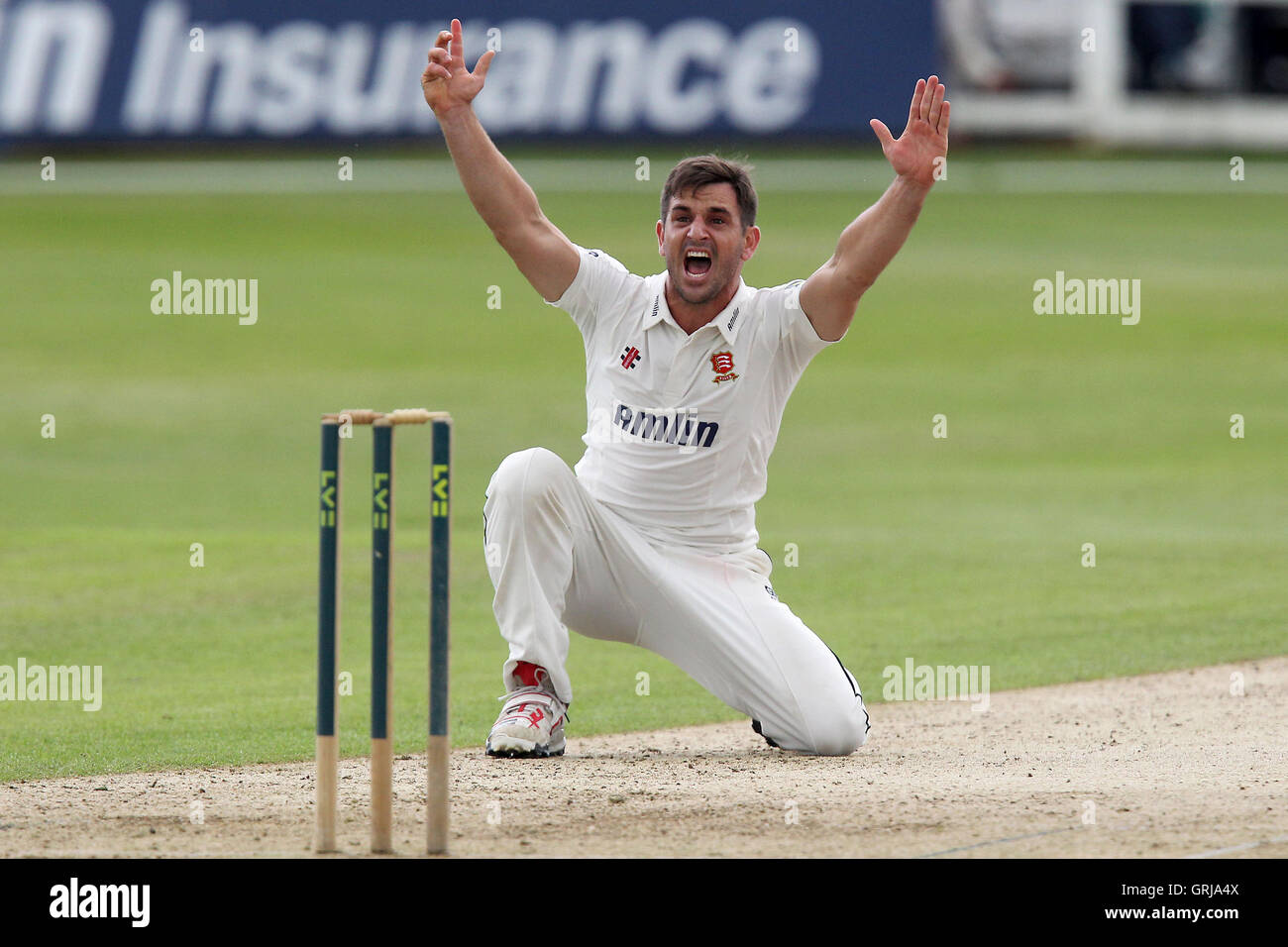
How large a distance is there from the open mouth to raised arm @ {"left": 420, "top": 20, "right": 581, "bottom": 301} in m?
0.48

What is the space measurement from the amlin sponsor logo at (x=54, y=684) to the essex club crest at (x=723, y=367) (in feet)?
11.0

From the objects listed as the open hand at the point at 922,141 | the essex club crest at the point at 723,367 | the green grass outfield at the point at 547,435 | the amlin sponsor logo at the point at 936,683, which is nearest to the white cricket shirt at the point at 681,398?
the essex club crest at the point at 723,367

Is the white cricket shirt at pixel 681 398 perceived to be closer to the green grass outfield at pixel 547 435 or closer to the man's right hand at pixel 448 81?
the man's right hand at pixel 448 81

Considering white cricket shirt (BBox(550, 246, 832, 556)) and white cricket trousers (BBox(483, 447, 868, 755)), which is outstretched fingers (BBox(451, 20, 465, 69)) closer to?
Result: white cricket shirt (BBox(550, 246, 832, 556))

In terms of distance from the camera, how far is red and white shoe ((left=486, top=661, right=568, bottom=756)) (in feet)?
24.4

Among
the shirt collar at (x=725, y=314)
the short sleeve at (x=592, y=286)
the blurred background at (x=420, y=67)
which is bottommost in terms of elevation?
the shirt collar at (x=725, y=314)

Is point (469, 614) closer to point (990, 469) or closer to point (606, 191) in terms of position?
point (990, 469)

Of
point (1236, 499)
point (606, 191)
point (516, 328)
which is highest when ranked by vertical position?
point (606, 191)

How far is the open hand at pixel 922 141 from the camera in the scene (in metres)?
7.16

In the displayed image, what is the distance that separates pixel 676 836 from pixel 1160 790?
6.04ft

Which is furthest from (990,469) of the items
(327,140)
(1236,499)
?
(327,140)

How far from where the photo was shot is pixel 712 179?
767 centimetres

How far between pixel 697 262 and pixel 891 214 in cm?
90

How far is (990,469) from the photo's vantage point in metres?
16.9
